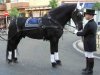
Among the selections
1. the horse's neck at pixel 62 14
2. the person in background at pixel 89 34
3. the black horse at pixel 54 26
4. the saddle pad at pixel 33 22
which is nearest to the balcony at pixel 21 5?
the saddle pad at pixel 33 22

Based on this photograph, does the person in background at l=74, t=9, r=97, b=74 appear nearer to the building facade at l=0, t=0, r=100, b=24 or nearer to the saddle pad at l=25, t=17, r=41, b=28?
the saddle pad at l=25, t=17, r=41, b=28

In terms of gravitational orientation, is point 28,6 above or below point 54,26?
below

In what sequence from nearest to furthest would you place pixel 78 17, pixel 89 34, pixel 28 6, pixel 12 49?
pixel 89 34 < pixel 78 17 < pixel 12 49 < pixel 28 6

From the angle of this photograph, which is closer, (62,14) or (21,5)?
(62,14)

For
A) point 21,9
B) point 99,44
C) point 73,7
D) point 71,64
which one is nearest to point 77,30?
point 73,7

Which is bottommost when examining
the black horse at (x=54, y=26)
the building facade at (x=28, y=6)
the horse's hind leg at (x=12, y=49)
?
the building facade at (x=28, y=6)

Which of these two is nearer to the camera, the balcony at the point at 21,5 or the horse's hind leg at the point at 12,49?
the horse's hind leg at the point at 12,49

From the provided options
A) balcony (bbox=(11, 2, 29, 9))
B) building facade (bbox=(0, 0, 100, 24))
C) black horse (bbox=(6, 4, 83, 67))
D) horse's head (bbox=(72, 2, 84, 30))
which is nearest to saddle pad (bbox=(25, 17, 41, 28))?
black horse (bbox=(6, 4, 83, 67))

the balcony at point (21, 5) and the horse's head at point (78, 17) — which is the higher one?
the horse's head at point (78, 17)

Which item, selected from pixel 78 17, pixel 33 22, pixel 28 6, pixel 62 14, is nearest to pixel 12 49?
pixel 33 22

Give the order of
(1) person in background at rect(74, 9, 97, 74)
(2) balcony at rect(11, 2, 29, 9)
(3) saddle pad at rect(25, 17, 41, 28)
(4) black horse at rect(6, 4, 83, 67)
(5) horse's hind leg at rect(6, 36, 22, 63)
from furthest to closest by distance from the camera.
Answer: (2) balcony at rect(11, 2, 29, 9) → (5) horse's hind leg at rect(6, 36, 22, 63) → (3) saddle pad at rect(25, 17, 41, 28) → (4) black horse at rect(6, 4, 83, 67) → (1) person in background at rect(74, 9, 97, 74)

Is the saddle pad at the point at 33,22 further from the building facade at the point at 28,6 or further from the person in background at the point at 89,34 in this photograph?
the building facade at the point at 28,6

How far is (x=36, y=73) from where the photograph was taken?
11.6 metres

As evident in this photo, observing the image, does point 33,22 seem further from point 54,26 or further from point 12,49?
point 12,49
